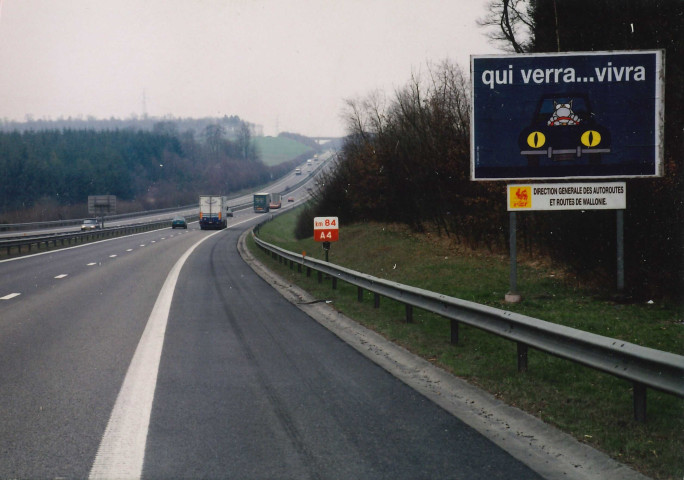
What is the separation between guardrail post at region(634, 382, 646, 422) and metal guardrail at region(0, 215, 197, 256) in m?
35.8

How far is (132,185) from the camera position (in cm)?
16625

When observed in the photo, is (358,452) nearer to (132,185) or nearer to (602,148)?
(602,148)

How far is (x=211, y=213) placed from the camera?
80562mm

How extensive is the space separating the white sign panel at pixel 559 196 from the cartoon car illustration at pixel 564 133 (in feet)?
1.65

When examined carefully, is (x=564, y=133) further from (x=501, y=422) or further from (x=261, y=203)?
(x=261, y=203)

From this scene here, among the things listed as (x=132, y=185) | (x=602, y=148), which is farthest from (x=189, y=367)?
(x=132, y=185)

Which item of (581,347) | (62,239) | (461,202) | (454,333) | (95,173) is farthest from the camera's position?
(95,173)

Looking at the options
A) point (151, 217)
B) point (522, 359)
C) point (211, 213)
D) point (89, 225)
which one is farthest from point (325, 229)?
point (151, 217)

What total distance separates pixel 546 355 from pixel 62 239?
46.0 metres

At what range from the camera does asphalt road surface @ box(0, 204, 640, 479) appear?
16.8ft

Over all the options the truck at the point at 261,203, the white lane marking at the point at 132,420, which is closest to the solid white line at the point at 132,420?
the white lane marking at the point at 132,420

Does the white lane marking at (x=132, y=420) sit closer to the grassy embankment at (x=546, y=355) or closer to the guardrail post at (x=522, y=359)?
the grassy embankment at (x=546, y=355)

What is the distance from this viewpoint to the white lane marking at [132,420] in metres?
5.02

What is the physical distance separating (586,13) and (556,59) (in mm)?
7629
